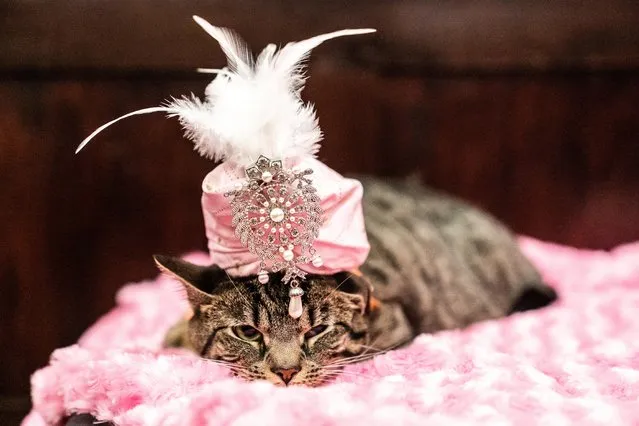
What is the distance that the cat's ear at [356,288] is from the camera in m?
1.02

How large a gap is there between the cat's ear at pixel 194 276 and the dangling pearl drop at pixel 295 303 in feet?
0.45

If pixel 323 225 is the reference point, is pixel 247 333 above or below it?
below

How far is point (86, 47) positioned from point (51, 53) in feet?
0.27

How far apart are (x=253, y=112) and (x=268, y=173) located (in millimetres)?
87

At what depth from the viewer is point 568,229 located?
1792mm

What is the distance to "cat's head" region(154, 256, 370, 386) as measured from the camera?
3.11 feet

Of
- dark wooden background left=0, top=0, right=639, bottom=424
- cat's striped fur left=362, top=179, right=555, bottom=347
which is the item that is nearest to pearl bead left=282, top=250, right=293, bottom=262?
cat's striped fur left=362, top=179, right=555, bottom=347

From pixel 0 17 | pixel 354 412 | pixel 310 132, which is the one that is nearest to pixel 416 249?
pixel 310 132

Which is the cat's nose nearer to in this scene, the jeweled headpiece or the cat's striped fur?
the jeweled headpiece

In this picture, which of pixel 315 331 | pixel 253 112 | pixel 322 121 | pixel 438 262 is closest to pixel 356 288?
pixel 315 331

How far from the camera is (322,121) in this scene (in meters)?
1.62

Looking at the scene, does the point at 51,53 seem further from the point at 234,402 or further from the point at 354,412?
the point at 354,412

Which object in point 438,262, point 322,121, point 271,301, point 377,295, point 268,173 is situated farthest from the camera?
point 322,121

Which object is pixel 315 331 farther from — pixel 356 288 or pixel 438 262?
pixel 438 262
